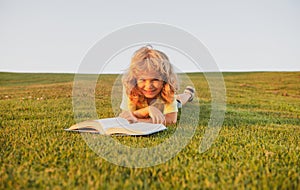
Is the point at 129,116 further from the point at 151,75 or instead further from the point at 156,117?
the point at 151,75

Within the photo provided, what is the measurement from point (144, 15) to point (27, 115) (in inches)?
116

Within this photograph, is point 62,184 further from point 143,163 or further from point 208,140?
point 208,140

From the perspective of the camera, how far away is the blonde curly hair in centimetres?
466

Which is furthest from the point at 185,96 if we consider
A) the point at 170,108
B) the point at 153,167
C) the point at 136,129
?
the point at 153,167

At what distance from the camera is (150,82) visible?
4758 millimetres

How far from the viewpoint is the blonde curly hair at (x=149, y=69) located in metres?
4.66

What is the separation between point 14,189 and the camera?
2.03 meters

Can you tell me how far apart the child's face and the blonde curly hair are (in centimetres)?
6

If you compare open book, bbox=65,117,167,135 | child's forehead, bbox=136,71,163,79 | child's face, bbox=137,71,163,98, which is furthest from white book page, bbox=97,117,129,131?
child's forehead, bbox=136,71,163,79

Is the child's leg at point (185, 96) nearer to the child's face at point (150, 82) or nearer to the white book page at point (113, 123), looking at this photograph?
the child's face at point (150, 82)

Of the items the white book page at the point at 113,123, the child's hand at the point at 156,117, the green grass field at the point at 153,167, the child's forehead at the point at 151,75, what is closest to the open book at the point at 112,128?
the white book page at the point at 113,123

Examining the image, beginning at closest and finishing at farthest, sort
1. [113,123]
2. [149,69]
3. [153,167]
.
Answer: [153,167]
[113,123]
[149,69]

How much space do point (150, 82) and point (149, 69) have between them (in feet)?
0.74

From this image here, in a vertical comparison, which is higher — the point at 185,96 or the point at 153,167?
the point at 185,96
